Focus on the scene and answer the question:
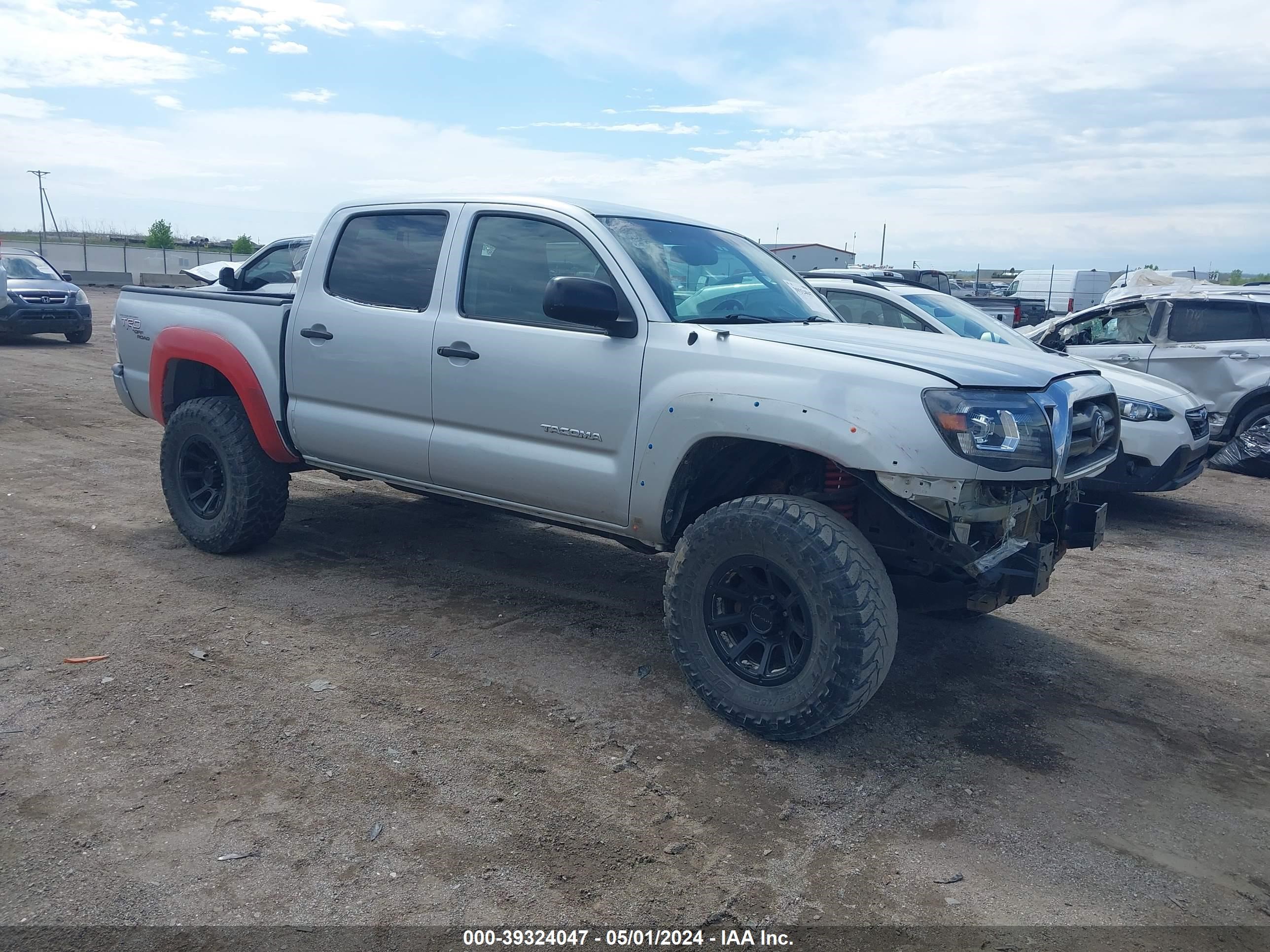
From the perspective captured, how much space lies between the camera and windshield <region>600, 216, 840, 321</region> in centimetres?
430

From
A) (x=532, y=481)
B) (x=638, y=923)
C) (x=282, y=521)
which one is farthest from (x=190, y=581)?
(x=638, y=923)

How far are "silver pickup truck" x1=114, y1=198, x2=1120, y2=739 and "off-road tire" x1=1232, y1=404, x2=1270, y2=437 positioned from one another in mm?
6617

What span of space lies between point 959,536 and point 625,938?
71.9 inches

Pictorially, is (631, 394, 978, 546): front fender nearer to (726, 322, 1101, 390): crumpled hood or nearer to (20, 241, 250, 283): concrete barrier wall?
(726, 322, 1101, 390): crumpled hood

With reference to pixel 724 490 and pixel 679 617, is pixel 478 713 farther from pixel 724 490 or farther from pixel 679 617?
pixel 724 490

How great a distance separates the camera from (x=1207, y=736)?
13.1 ft

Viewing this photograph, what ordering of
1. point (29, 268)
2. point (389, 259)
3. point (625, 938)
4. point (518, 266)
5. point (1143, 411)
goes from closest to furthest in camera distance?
point (625, 938), point (518, 266), point (389, 259), point (1143, 411), point (29, 268)

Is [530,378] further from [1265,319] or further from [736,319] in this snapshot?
[1265,319]

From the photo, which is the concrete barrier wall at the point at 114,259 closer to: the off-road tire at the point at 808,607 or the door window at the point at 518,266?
the door window at the point at 518,266

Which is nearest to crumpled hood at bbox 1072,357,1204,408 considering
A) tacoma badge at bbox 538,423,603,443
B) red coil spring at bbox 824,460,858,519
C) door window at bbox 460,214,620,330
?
red coil spring at bbox 824,460,858,519

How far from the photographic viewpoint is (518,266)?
181 inches

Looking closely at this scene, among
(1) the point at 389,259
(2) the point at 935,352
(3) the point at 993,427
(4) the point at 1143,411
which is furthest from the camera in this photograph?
(4) the point at 1143,411

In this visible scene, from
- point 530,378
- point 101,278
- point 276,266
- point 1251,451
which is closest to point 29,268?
point 276,266

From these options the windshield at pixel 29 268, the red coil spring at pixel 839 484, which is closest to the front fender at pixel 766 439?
the red coil spring at pixel 839 484
